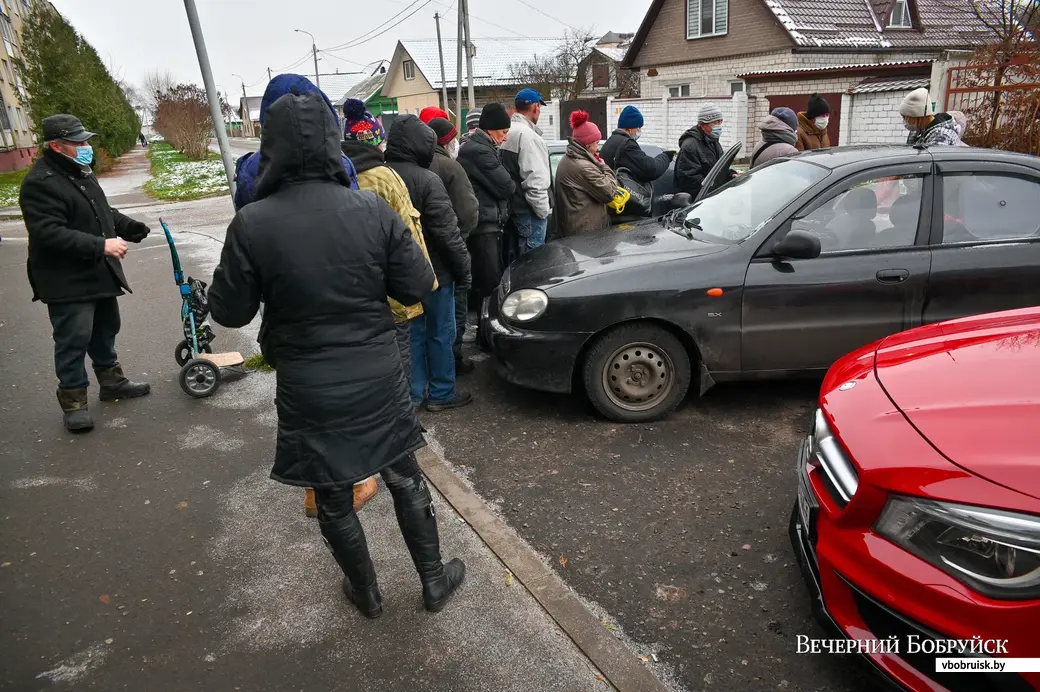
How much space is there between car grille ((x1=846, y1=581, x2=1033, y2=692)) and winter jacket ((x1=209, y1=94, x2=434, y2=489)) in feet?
5.38

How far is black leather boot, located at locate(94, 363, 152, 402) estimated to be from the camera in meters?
5.20

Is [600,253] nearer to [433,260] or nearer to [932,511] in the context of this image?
[433,260]

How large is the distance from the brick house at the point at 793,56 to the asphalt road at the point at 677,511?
46.6 ft

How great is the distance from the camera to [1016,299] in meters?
4.23

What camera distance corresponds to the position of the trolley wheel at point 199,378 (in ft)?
16.9

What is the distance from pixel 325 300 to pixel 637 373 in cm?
241

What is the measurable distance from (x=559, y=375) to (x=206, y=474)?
212 cm

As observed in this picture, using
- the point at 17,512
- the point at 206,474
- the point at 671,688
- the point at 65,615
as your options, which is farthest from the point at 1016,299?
the point at 17,512

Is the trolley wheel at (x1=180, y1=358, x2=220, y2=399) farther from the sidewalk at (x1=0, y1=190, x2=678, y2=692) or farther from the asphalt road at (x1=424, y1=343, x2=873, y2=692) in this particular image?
the asphalt road at (x1=424, y1=343, x2=873, y2=692)

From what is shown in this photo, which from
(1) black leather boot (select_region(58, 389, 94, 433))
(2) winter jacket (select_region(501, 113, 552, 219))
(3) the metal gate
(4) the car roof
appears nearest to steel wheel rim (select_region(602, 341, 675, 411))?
(4) the car roof

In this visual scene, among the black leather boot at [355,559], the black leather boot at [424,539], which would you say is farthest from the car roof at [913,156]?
the black leather boot at [355,559]

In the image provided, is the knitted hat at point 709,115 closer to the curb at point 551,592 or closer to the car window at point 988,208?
the car window at point 988,208

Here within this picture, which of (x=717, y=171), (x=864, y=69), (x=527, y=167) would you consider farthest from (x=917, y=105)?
(x=864, y=69)

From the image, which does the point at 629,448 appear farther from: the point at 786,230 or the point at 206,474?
the point at 206,474
